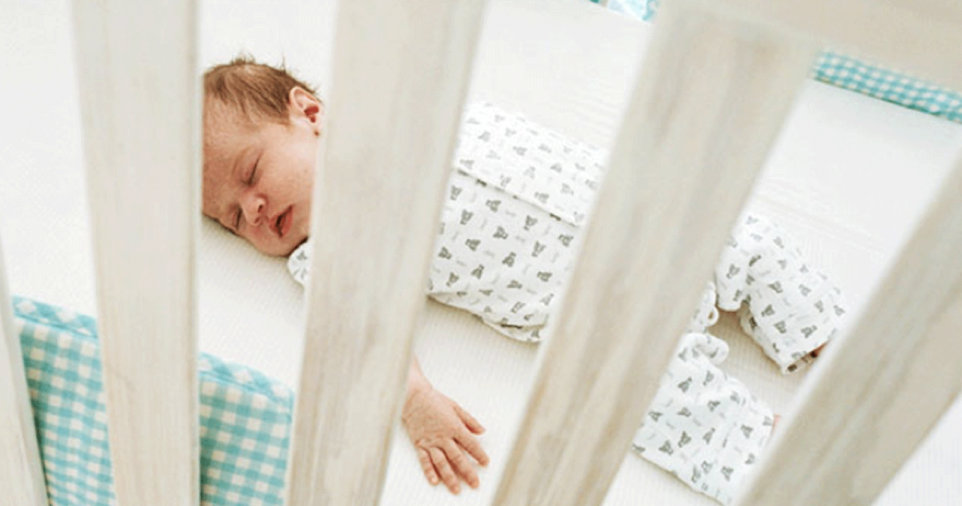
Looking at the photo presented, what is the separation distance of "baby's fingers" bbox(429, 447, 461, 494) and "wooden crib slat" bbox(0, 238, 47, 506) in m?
0.36

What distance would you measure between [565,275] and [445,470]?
0.95 ft

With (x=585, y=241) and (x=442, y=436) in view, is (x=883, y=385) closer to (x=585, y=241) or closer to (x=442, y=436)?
(x=585, y=241)

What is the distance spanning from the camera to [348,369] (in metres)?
0.42

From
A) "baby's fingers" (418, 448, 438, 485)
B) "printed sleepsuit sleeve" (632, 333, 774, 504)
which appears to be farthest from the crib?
"printed sleepsuit sleeve" (632, 333, 774, 504)

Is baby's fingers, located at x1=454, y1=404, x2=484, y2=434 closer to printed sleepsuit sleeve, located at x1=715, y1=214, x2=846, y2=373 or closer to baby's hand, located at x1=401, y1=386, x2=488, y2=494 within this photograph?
baby's hand, located at x1=401, y1=386, x2=488, y2=494

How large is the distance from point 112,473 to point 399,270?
1.11ft

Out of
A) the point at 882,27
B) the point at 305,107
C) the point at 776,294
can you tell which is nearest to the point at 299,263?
the point at 305,107

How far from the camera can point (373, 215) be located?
1.18 feet

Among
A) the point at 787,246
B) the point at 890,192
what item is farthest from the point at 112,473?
the point at 890,192

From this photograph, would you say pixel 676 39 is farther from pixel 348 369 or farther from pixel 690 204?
pixel 348 369

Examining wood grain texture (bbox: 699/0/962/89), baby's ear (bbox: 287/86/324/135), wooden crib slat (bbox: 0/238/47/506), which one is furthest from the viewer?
baby's ear (bbox: 287/86/324/135)

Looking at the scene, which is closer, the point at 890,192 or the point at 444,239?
the point at 444,239

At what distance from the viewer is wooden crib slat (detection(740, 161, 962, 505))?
31 cm

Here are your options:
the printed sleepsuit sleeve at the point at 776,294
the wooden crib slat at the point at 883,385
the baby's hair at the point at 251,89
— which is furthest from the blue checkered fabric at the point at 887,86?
the wooden crib slat at the point at 883,385
